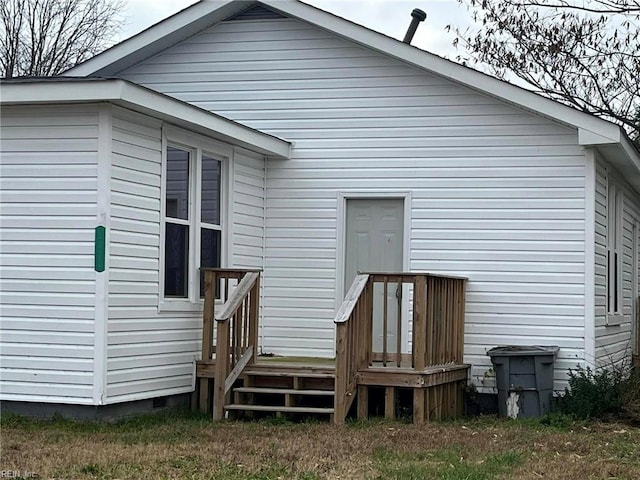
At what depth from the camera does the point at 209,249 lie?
12312mm

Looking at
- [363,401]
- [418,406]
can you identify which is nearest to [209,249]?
[363,401]

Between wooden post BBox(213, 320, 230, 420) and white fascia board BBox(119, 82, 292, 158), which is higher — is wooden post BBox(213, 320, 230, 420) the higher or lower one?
the lower one

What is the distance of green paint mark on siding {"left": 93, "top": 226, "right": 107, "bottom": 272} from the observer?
1020 centimetres

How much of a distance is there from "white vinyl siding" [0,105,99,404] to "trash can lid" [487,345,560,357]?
14.8 ft

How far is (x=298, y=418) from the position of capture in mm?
11297

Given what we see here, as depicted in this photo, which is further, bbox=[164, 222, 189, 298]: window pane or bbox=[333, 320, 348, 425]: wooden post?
bbox=[164, 222, 189, 298]: window pane

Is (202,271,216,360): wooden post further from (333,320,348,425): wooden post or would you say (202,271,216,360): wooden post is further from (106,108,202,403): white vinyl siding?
(333,320,348,425): wooden post

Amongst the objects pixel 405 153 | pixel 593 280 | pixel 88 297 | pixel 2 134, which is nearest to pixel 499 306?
pixel 593 280

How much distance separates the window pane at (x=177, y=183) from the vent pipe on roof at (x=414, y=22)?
16.3 feet

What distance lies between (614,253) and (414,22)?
4.36 metres

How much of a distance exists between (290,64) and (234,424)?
16.6 ft

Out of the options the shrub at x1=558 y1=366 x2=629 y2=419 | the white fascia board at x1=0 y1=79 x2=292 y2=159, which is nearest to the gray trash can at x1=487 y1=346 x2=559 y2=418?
the shrub at x1=558 y1=366 x2=629 y2=419

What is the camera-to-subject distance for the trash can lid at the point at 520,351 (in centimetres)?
1185

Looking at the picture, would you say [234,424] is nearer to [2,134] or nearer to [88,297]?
[88,297]
